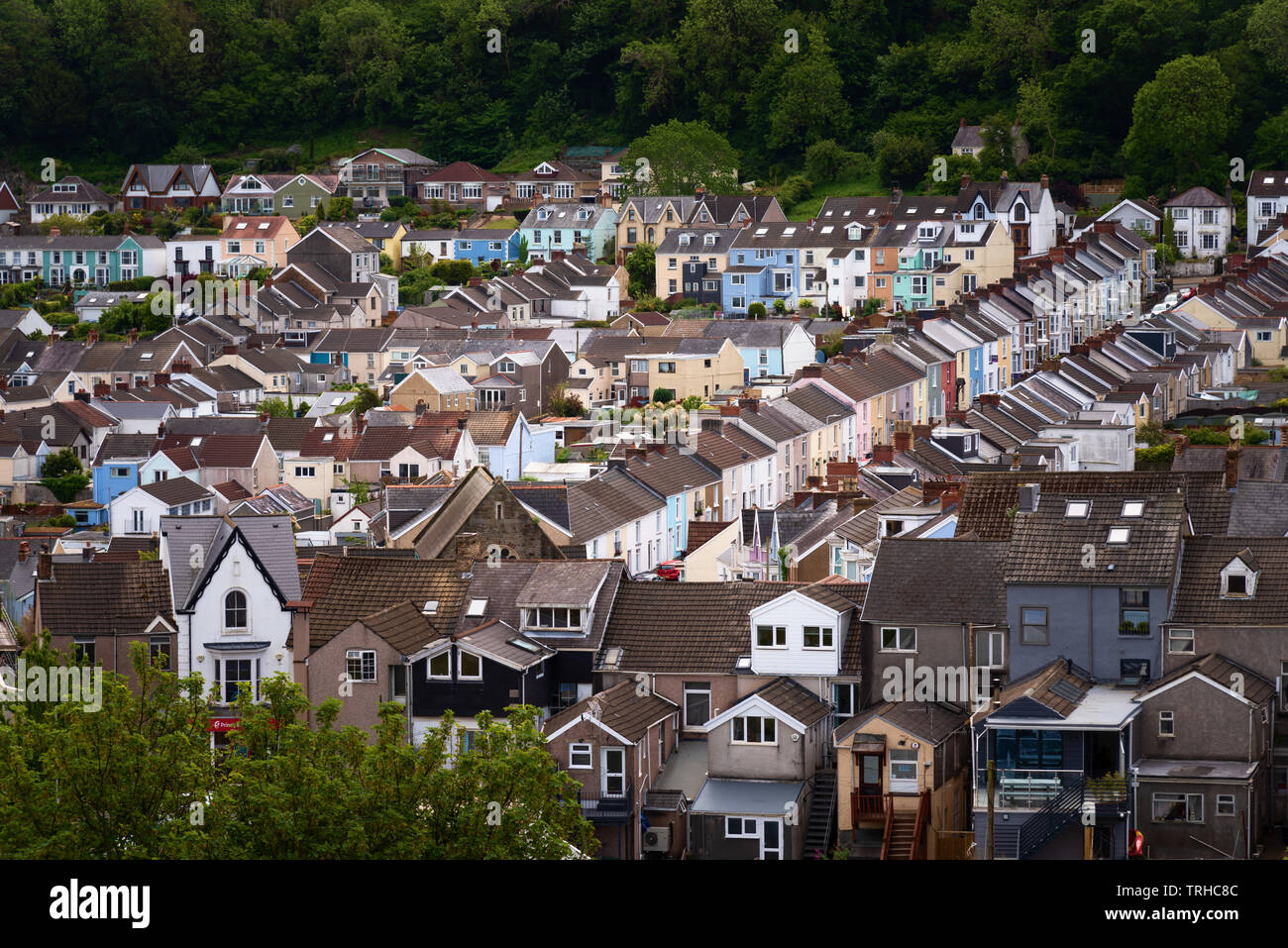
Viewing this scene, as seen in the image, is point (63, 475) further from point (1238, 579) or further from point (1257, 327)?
point (1238, 579)

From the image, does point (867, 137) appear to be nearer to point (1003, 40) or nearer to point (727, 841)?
point (1003, 40)

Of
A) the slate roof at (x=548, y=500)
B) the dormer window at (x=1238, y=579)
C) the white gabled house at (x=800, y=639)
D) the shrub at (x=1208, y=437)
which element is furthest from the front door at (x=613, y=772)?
the shrub at (x=1208, y=437)

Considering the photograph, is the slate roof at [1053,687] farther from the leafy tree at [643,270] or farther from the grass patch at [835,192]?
the grass patch at [835,192]

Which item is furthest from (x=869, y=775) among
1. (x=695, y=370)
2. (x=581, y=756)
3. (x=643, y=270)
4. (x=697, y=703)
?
(x=643, y=270)

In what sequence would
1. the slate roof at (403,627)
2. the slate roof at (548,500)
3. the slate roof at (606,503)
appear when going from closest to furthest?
the slate roof at (403,627) < the slate roof at (548,500) < the slate roof at (606,503)

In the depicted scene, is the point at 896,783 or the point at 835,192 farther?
the point at 835,192

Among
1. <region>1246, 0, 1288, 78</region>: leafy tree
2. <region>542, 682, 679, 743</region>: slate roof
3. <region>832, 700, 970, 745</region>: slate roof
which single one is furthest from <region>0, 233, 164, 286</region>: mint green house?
<region>832, 700, 970, 745</region>: slate roof
